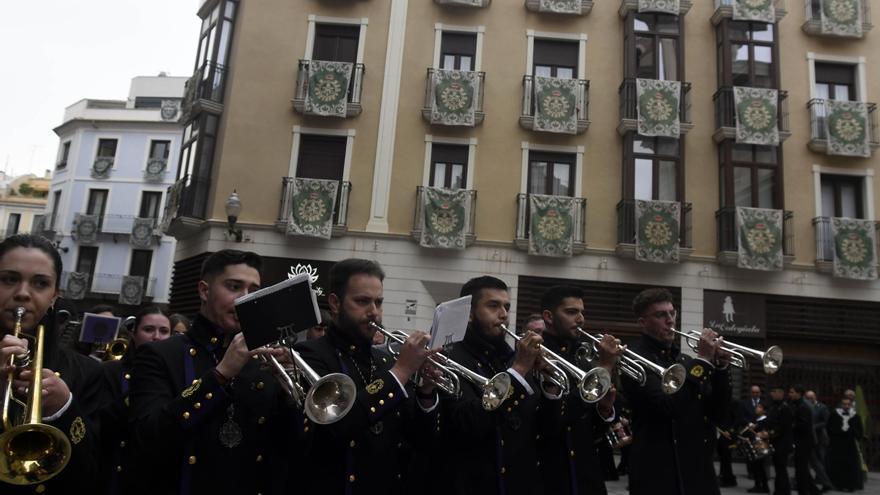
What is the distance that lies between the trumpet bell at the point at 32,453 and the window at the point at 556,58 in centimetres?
1743

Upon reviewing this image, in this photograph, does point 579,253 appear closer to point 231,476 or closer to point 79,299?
point 231,476

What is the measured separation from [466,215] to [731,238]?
22.7 feet

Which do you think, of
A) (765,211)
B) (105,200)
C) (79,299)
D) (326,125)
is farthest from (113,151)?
(765,211)

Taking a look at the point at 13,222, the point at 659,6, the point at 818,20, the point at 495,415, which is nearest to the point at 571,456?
the point at 495,415

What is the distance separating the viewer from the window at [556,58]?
18.6 metres

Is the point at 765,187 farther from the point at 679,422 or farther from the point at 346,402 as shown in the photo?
the point at 346,402

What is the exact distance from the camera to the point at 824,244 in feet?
57.4

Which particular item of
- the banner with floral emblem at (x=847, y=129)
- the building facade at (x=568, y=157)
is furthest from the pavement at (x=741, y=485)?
the banner with floral emblem at (x=847, y=129)

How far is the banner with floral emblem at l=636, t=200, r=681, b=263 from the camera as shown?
16812mm

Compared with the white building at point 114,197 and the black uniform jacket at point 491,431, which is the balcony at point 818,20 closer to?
the black uniform jacket at point 491,431

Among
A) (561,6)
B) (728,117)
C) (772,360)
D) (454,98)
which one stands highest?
(561,6)

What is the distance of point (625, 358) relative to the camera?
18.8ft

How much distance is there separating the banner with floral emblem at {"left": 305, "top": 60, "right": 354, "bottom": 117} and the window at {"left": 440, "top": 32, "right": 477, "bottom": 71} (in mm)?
2794

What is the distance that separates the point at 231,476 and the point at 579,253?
14735mm
